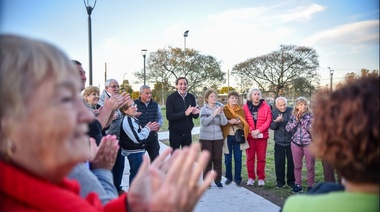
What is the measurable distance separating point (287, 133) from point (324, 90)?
5.08m

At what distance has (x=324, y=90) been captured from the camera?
4.12 feet

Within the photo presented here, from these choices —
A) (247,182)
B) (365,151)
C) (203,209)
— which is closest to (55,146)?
(365,151)

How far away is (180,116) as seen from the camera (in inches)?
241

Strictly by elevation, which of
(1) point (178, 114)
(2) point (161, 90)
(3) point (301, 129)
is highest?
(2) point (161, 90)

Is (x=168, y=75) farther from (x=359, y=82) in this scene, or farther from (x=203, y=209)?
(x=359, y=82)

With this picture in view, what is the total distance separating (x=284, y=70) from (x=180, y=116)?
40407 mm

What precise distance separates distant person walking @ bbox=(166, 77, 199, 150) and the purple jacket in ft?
5.91

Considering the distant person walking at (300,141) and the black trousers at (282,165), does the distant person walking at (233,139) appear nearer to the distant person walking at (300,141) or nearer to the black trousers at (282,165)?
the black trousers at (282,165)

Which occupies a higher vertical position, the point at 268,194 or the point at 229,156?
the point at 229,156

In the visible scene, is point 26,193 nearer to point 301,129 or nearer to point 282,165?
point 301,129

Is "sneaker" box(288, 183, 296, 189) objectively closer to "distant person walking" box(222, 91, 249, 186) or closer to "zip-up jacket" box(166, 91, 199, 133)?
"distant person walking" box(222, 91, 249, 186)

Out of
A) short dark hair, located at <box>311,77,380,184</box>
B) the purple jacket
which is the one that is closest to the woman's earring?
short dark hair, located at <box>311,77,380,184</box>

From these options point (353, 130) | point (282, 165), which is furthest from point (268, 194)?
point (353, 130)

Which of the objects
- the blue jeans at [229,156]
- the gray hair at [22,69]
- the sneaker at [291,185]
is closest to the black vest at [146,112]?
the blue jeans at [229,156]
